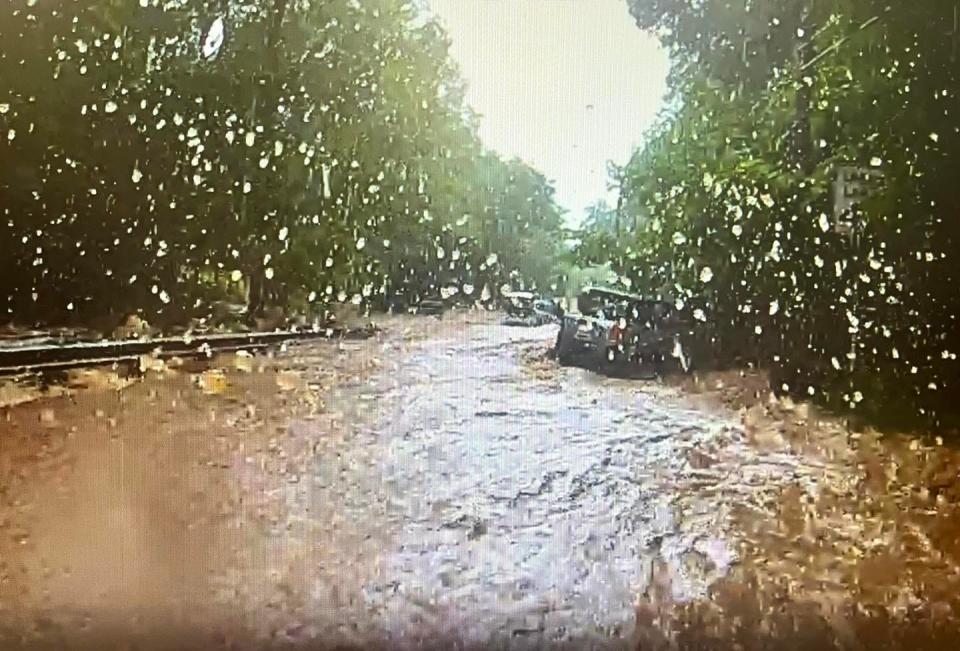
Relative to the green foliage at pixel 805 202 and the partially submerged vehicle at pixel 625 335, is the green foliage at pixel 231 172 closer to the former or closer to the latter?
the partially submerged vehicle at pixel 625 335

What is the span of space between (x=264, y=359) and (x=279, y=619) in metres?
0.32

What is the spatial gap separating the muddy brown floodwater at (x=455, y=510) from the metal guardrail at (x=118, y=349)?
2 centimetres

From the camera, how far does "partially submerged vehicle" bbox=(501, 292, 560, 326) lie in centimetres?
134

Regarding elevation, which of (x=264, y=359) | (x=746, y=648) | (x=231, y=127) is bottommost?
(x=746, y=648)

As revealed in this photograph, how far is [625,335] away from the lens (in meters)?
1.36

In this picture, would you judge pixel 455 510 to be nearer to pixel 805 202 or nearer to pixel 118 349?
pixel 118 349

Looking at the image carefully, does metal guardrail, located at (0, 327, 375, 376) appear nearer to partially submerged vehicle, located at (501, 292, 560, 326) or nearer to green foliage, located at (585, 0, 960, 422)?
partially submerged vehicle, located at (501, 292, 560, 326)

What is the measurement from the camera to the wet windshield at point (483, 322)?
4.14 feet

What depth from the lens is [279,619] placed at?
124 cm

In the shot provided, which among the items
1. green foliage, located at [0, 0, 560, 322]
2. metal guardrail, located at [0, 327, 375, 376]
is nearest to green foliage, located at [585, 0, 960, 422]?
green foliage, located at [0, 0, 560, 322]

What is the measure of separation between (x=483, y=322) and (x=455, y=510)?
0.24 m

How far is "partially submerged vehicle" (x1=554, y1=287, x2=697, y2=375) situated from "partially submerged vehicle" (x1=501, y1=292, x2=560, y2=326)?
0.06ft

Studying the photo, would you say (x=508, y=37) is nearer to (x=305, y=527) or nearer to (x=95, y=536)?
(x=305, y=527)

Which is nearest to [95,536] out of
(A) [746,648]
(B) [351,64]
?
(B) [351,64]
